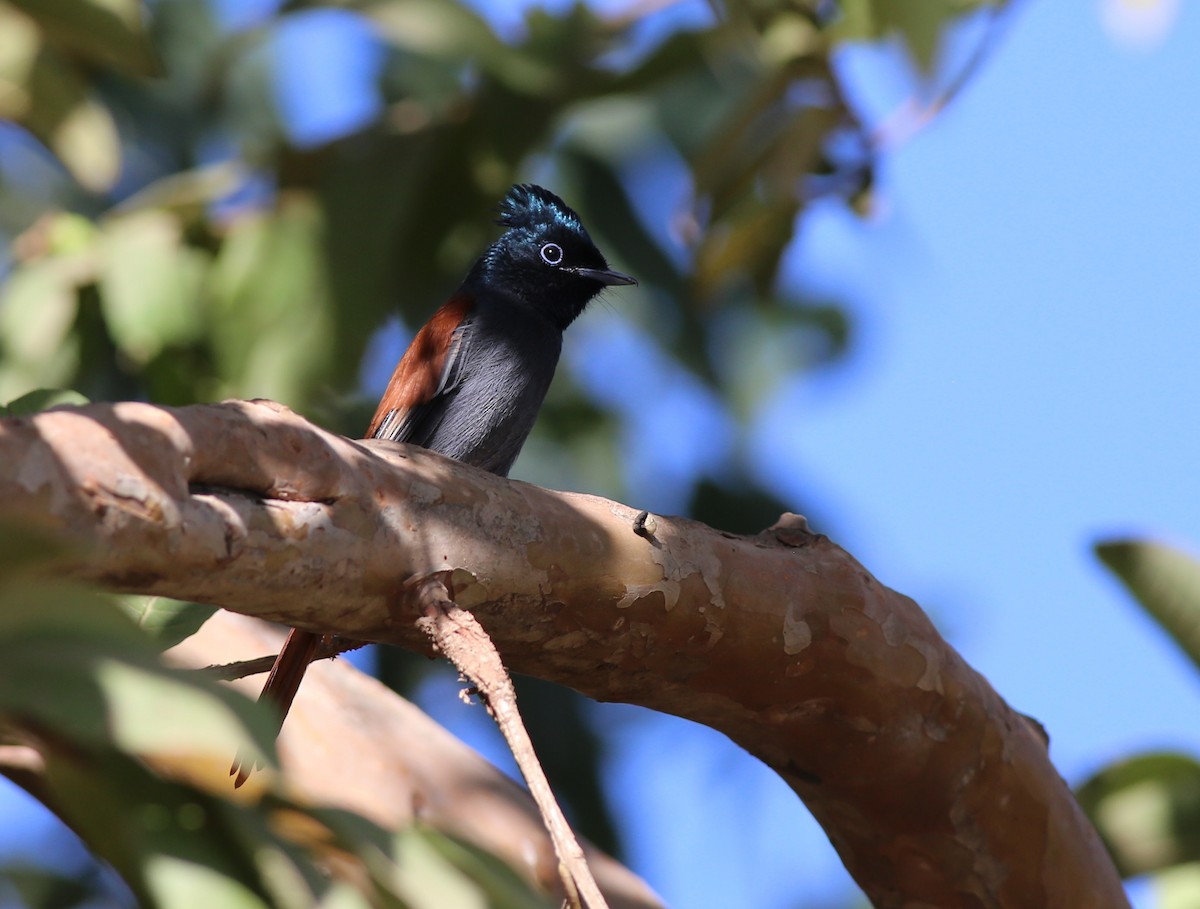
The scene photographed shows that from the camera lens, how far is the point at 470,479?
2.22 meters

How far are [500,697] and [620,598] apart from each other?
510 mm

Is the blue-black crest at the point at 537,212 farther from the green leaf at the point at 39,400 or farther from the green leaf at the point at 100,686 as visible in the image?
the green leaf at the point at 100,686

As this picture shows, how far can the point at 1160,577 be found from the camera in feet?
9.71

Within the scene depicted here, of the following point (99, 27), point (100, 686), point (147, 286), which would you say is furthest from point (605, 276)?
point (100, 686)

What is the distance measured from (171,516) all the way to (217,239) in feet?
9.73

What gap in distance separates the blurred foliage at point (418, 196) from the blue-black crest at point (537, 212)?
244 millimetres

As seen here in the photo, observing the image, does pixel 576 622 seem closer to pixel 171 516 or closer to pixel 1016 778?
pixel 171 516

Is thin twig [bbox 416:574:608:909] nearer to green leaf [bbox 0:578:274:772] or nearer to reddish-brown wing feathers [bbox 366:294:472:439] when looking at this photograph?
green leaf [bbox 0:578:274:772]

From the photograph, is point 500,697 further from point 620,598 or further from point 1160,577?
point 1160,577

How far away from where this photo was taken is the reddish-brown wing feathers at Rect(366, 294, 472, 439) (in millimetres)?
4008

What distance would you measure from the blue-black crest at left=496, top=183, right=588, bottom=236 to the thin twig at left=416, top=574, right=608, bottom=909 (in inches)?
105

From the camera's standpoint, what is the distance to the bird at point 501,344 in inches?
158

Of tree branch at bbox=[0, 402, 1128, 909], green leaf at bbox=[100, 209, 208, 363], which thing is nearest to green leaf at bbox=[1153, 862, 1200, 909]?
tree branch at bbox=[0, 402, 1128, 909]

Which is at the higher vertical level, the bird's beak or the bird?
the bird's beak
